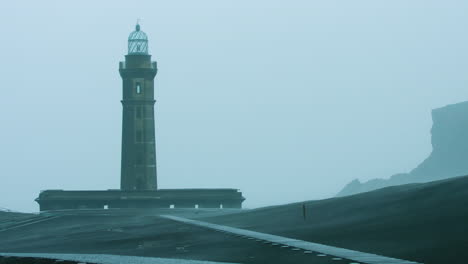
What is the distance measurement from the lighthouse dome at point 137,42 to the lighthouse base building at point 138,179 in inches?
85.3

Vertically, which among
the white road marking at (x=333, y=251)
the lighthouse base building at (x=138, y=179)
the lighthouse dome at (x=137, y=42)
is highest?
the lighthouse dome at (x=137, y=42)

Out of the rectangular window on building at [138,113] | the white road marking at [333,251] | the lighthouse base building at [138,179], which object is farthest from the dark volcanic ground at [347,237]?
the rectangular window on building at [138,113]

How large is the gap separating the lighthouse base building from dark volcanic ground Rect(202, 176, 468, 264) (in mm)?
43546

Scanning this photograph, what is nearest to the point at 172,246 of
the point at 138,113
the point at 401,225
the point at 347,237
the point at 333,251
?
the point at 347,237

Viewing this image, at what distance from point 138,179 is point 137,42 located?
13844 millimetres

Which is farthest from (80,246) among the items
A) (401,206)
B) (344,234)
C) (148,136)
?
(148,136)

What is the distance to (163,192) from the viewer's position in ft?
294

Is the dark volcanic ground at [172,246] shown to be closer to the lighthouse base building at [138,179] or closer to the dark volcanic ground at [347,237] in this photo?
the dark volcanic ground at [347,237]

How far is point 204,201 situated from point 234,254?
6612 cm

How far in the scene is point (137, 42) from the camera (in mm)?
94812

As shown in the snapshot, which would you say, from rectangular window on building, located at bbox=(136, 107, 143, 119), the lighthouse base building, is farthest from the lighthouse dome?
rectangular window on building, located at bbox=(136, 107, 143, 119)

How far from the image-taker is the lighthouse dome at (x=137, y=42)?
9412cm

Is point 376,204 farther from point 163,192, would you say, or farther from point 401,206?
point 163,192

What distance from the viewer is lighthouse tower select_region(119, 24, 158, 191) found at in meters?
89.0
